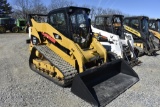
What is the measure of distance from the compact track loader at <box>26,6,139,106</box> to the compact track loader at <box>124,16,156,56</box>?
16.1ft

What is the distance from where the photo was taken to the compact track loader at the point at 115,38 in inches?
333

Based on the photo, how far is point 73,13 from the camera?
628cm

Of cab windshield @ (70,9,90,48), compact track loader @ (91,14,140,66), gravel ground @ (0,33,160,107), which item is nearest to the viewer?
gravel ground @ (0,33,160,107)

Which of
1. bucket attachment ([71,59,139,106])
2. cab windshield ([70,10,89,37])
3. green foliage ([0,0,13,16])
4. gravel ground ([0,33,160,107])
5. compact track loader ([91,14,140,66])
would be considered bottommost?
gravel ground ([0,33,160,107])

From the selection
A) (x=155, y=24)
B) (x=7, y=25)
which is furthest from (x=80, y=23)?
(x=7, y=25)

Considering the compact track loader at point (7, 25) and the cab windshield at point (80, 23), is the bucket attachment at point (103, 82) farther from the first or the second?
the compact track loader at point (7, 25)

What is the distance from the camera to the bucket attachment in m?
4.66

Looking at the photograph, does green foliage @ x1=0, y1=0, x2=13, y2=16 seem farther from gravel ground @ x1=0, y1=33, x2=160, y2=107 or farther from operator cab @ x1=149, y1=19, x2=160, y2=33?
gravel ground @ x1=0, y1=33, x2=160, y2=107

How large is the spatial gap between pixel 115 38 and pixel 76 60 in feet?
10.9

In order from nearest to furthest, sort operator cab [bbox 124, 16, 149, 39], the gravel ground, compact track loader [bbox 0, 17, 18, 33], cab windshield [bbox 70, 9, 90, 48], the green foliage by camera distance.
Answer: the gravel ground → cab windshield [bbox 70, 9, 90, 48] → operator cab [bbox 124, 16, 149, 39] → compact track loader [bbox 0, 17, 18, 33] → the green foliage

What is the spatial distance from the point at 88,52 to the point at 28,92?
7.07ft

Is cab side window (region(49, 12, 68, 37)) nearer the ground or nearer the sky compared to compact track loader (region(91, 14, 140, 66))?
nearer the sky

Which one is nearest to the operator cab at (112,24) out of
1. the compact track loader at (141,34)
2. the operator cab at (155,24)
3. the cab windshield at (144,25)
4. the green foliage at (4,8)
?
the compact track loader at (141,34)

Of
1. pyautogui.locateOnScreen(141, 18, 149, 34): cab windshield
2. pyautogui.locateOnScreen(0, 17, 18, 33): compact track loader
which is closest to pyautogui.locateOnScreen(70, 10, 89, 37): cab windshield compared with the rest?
pyautogui.locateOnScreen(141, 18, 149, 34): cab windshield
